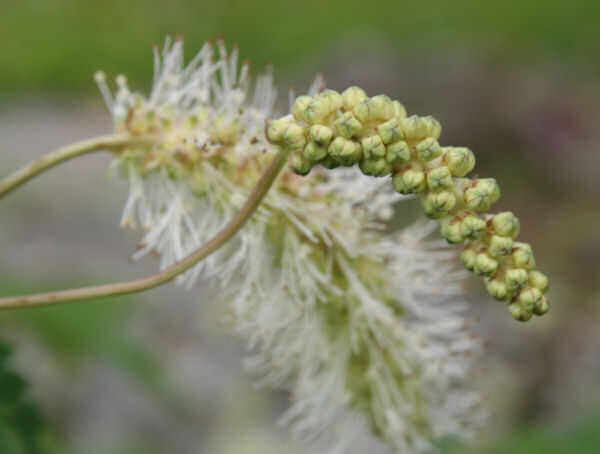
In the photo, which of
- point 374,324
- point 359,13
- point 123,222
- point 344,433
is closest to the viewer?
point 123,222

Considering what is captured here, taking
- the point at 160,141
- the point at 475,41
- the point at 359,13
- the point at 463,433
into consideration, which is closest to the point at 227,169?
the point at 160,141

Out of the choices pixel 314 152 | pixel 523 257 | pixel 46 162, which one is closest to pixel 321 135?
pixel 314 152

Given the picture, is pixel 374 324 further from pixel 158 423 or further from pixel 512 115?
pixel 512 115

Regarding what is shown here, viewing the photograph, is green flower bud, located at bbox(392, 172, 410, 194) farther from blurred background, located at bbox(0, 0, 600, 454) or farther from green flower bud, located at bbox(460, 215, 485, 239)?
blurred background, located at bbox(0, 0, 600, 454)

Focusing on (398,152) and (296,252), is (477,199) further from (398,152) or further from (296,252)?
(296,252)

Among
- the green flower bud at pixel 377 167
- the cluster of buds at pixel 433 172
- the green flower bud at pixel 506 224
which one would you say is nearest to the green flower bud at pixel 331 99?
the cluster of buds at pixel 433 172
